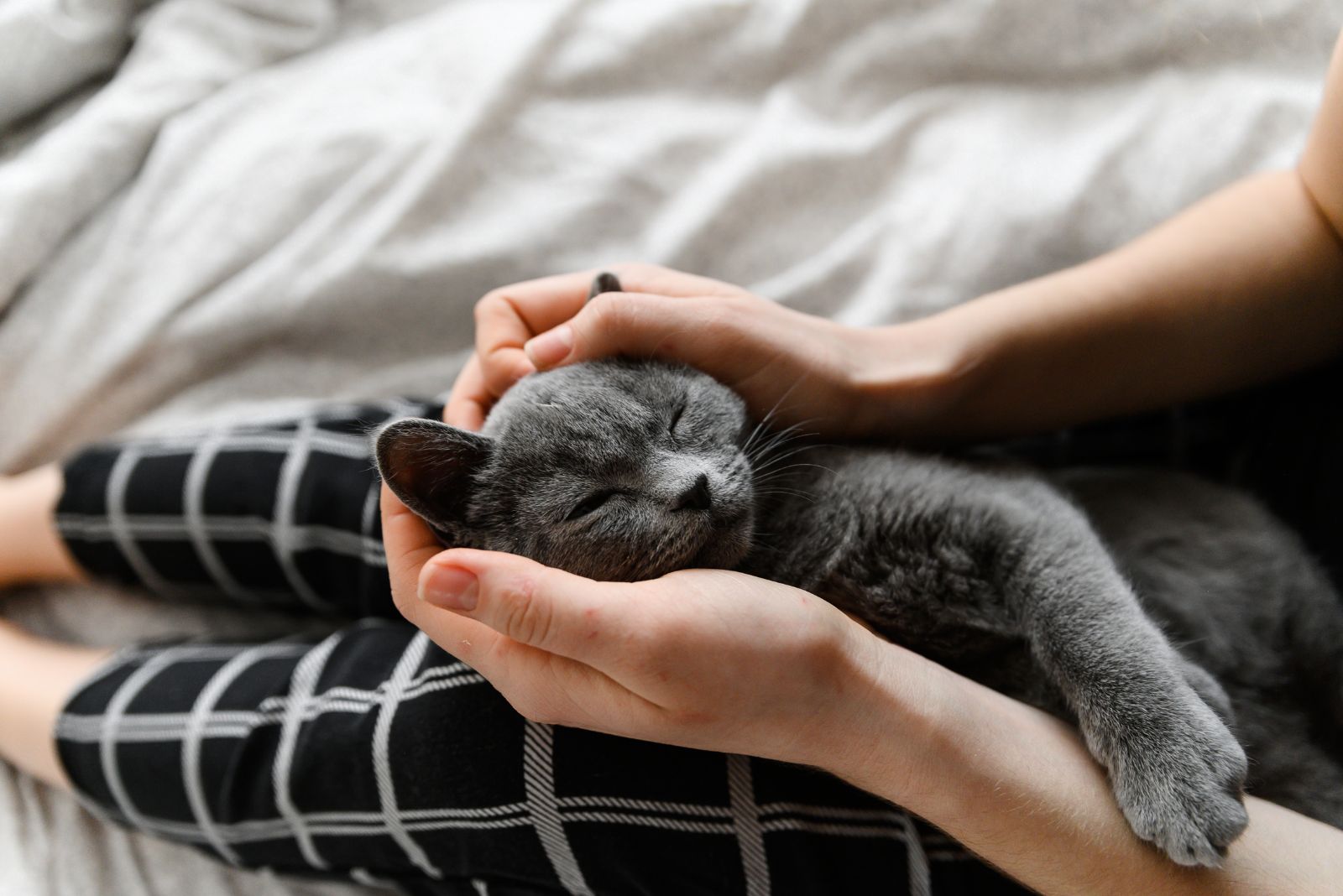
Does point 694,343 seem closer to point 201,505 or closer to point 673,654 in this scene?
point 673,654

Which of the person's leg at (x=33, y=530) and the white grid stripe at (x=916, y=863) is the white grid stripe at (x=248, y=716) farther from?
Result: the white grid stripe at (x=916, y=863)

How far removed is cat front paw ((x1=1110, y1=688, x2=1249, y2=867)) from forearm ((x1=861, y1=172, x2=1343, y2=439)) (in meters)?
0.45

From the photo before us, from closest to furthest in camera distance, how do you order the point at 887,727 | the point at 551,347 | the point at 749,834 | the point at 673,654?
1. the point at 673,654
2. the point at 887,727
3. the point at 749,834
4. the point at 551,347

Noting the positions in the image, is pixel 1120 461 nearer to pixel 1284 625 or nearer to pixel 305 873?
pixel 1284 625

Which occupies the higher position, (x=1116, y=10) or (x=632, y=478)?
(x=1116, y=10)

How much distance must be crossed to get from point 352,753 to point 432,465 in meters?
0.40

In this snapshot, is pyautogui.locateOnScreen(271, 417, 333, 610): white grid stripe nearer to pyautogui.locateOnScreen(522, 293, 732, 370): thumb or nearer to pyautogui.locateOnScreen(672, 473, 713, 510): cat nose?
pyautogui.locateOnScreen(522, 293, 732, 370): thumb

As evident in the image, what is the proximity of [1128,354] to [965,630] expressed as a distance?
0.46 meters

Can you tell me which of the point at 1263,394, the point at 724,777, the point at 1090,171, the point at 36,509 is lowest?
the point at 36,509

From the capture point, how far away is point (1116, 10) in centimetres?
130

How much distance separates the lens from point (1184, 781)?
81cm

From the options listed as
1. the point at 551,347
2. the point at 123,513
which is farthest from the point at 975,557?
the point at 123,513

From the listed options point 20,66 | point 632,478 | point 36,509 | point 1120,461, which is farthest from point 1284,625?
point 20,66

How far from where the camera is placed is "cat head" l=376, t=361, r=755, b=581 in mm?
880
